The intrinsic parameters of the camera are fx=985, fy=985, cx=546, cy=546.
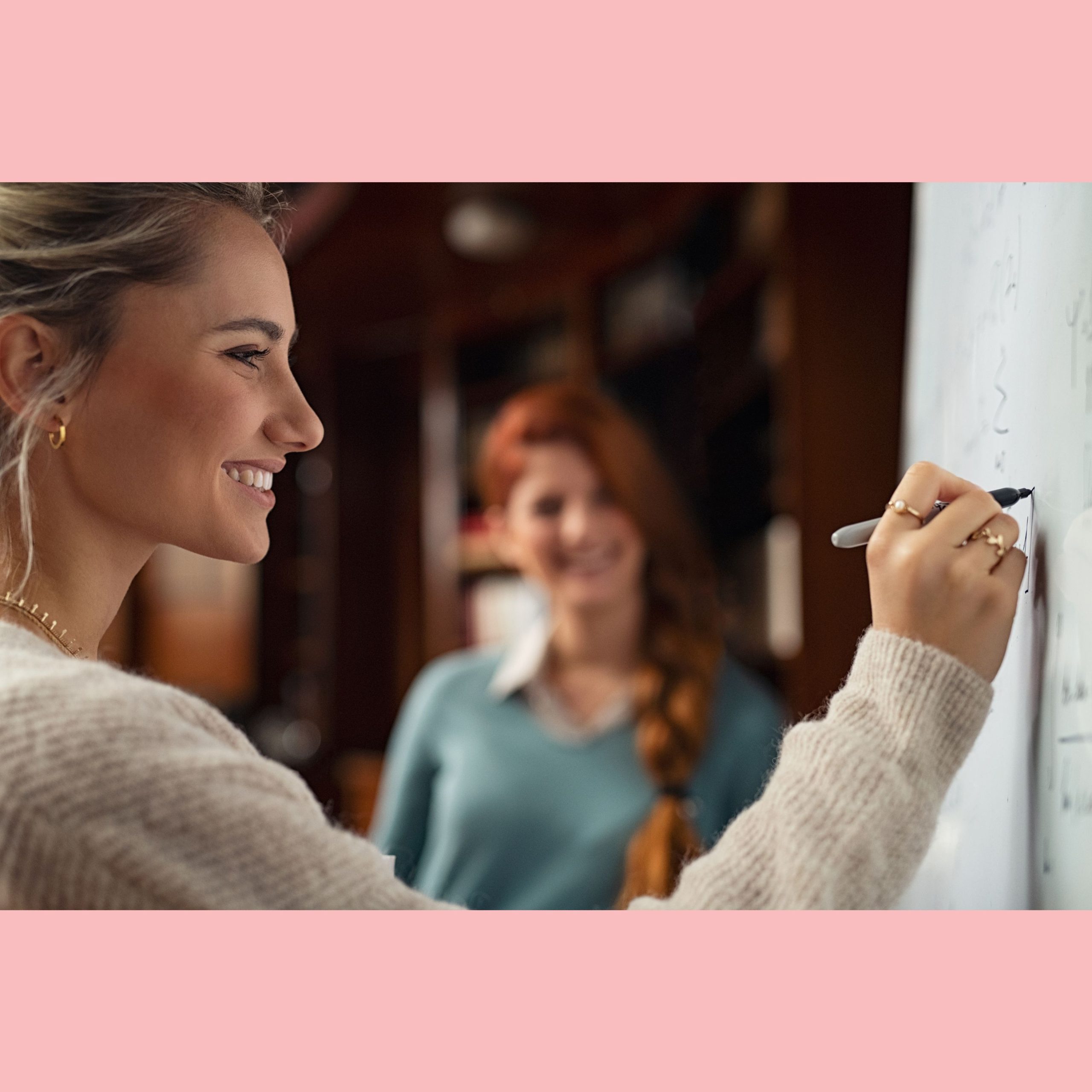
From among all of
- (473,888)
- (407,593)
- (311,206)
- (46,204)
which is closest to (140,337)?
(46,204)

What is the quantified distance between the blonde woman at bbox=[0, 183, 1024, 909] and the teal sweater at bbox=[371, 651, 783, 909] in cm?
60

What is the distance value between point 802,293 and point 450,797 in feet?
2.87

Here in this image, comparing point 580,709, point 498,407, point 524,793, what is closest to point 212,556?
point 524,793

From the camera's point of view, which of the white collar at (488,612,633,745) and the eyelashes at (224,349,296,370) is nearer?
the eyelashes at (224,349,296,370)

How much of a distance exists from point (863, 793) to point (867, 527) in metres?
0.16

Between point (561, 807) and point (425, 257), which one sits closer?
point (561, 807)

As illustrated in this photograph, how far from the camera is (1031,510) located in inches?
21.9

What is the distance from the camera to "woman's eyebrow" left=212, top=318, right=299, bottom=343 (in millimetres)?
543

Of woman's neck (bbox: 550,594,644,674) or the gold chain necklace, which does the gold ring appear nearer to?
the gold chain necklace

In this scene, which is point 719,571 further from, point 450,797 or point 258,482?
point 258,482

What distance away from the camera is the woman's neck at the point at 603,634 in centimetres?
140

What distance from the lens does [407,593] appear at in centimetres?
326

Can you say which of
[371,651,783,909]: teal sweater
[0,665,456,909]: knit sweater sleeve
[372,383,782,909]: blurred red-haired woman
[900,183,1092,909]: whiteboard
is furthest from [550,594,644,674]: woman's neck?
[0,665,456,909]: knit sweater sleeve

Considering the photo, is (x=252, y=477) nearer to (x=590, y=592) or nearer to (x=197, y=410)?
(x=197, y=410)
